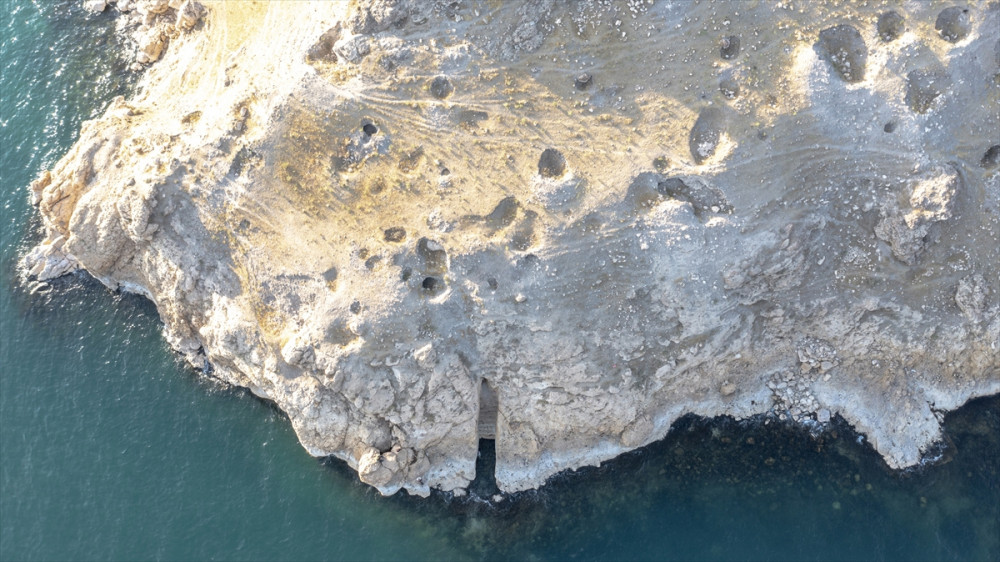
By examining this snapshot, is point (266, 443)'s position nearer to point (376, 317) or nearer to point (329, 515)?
point (329, 515)

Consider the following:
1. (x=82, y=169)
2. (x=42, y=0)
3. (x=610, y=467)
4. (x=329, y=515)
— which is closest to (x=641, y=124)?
(x=610, y=467)

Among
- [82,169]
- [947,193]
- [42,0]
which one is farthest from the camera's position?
[42,0]

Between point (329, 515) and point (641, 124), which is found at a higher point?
point (641, 124)

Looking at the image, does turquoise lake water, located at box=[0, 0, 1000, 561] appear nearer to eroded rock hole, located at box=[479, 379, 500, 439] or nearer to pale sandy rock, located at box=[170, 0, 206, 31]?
eroded rock hole, located at box=[479, 379, 500, 439]

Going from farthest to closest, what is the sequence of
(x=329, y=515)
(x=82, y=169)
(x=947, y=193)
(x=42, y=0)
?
1. (x=42, y=0)
2. (x=82, y=169)
3. (x=329, y=515)
4. (x=947, y=193)

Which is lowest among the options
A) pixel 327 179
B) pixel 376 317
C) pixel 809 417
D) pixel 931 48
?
pixel 809 417

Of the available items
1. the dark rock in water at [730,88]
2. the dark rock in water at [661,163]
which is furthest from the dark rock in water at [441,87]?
the dark rock in water at [730,88]

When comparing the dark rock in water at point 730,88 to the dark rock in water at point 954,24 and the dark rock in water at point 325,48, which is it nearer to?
the dark rock in water at point 954,24

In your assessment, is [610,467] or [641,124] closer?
[641,124]
